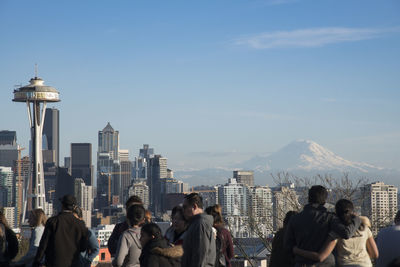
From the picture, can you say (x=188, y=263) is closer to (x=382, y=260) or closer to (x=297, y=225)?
(x=297, y=225)

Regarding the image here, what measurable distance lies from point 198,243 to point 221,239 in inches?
64.4

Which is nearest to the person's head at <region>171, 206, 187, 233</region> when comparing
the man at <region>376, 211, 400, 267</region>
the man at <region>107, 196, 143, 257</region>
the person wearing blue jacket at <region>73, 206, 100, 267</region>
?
the man at <region>107, 196, 143, 257</region>

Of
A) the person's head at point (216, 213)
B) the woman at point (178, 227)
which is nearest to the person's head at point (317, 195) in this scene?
the woman at point (178, 227)

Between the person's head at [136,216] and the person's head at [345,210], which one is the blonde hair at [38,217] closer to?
the person's head at [136,216]

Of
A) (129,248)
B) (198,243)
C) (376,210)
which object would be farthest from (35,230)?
(376,210)

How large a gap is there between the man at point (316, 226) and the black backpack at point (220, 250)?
43.0 inches

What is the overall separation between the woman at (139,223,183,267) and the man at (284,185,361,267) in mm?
1090

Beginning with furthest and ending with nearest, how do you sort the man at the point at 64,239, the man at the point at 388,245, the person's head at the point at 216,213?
1. the person's head at the point at 216,213
2. the man at the point at 64,239
3. the man at the point at 388,245

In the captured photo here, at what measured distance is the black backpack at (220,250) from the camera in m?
8.14

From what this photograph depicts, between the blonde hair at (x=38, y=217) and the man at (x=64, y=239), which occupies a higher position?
the blonde hair at (x=38, y=217)

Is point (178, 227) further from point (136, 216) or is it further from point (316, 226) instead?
point (316, 226)

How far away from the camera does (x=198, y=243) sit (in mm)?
6984

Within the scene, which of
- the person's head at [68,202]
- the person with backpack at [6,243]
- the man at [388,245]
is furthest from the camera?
the person with backpack at [6,243]

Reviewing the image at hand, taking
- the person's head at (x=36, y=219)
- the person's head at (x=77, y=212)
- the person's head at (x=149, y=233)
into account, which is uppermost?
the person's head at (x=77, y=212)
